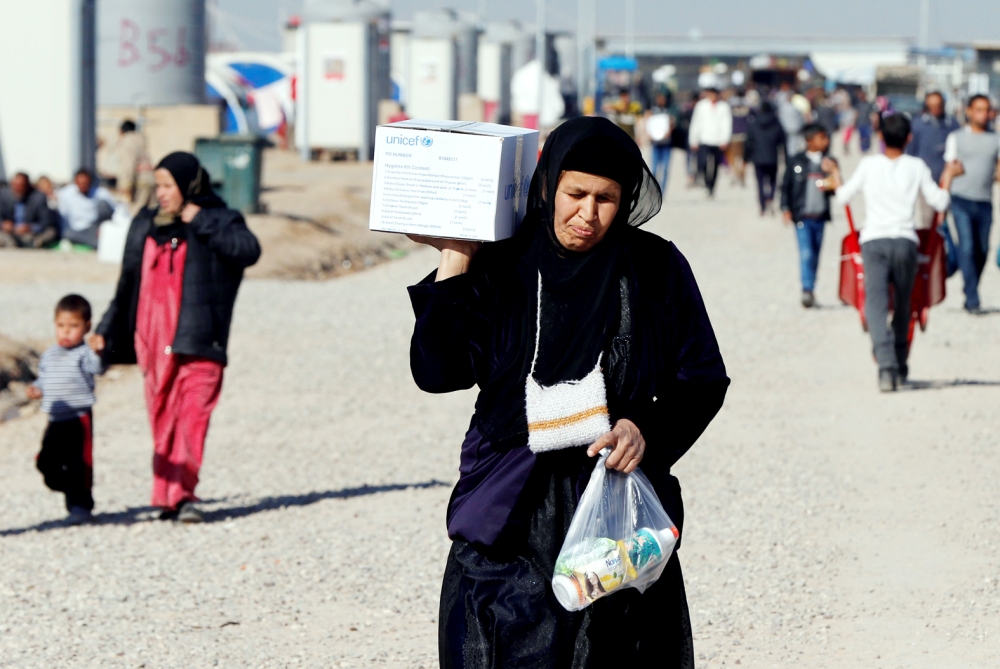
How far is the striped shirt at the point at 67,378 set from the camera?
6.56m

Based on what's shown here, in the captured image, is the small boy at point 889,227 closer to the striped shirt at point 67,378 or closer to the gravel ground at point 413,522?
the gravel ground at point 413,522

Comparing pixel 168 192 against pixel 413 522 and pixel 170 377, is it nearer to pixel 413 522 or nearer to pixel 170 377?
pixel 170 377

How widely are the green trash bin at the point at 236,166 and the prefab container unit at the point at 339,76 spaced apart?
36.6 ft

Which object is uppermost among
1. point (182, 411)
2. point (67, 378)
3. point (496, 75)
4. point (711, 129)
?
point (496, 75)

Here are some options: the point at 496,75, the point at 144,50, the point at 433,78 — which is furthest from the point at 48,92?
the point at 496,75

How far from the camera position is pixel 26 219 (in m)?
17.5

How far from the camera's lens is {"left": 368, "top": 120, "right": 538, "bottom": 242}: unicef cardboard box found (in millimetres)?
3012

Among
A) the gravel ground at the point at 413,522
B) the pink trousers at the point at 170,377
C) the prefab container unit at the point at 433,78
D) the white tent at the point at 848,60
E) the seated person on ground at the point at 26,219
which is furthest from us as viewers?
the white tent at the point at 848,60

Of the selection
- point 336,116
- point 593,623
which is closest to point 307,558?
point 593,623

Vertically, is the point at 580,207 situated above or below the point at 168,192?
above

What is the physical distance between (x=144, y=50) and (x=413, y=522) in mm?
19841

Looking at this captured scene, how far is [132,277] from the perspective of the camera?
650cm

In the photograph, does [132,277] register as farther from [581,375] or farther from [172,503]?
[581,375]

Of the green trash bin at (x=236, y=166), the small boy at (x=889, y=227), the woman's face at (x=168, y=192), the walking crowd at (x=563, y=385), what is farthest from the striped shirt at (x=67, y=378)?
the green trash bin at (x=236, y=166)
